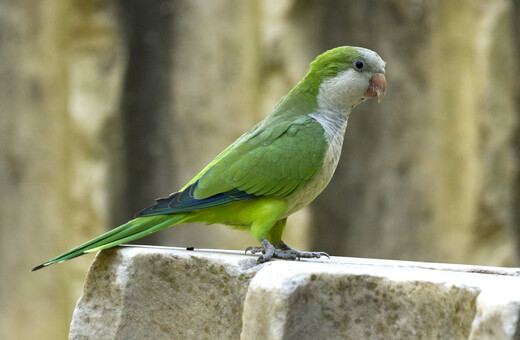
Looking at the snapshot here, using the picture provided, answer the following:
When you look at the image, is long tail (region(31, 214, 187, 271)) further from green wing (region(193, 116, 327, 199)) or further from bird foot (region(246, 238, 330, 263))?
bird foot (region(246, 238, 330, 263))

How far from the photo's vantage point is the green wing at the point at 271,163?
2838 millimetres

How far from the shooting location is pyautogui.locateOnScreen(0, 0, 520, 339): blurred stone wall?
226 inches

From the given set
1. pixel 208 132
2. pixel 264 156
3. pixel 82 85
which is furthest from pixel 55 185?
pixel 264 156

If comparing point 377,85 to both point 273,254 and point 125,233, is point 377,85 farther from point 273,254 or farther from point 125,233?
point 125,233

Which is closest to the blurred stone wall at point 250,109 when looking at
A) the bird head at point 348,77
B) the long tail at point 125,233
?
the bird head at point 348,77

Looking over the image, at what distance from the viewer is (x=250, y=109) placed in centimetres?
589

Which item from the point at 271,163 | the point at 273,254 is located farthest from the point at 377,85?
the point at 273,254

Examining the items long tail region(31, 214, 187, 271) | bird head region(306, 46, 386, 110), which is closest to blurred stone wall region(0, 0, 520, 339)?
bird head region(306, 46, 386, 110)

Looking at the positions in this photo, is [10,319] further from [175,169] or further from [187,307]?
[187,307]

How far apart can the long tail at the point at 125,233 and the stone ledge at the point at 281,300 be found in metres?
0.05

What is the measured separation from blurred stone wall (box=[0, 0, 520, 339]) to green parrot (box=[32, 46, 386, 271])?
2.67 metres

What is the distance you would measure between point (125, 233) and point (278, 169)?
645 mm

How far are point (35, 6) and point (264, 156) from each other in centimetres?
378

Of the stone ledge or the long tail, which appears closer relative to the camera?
the stone ledge
